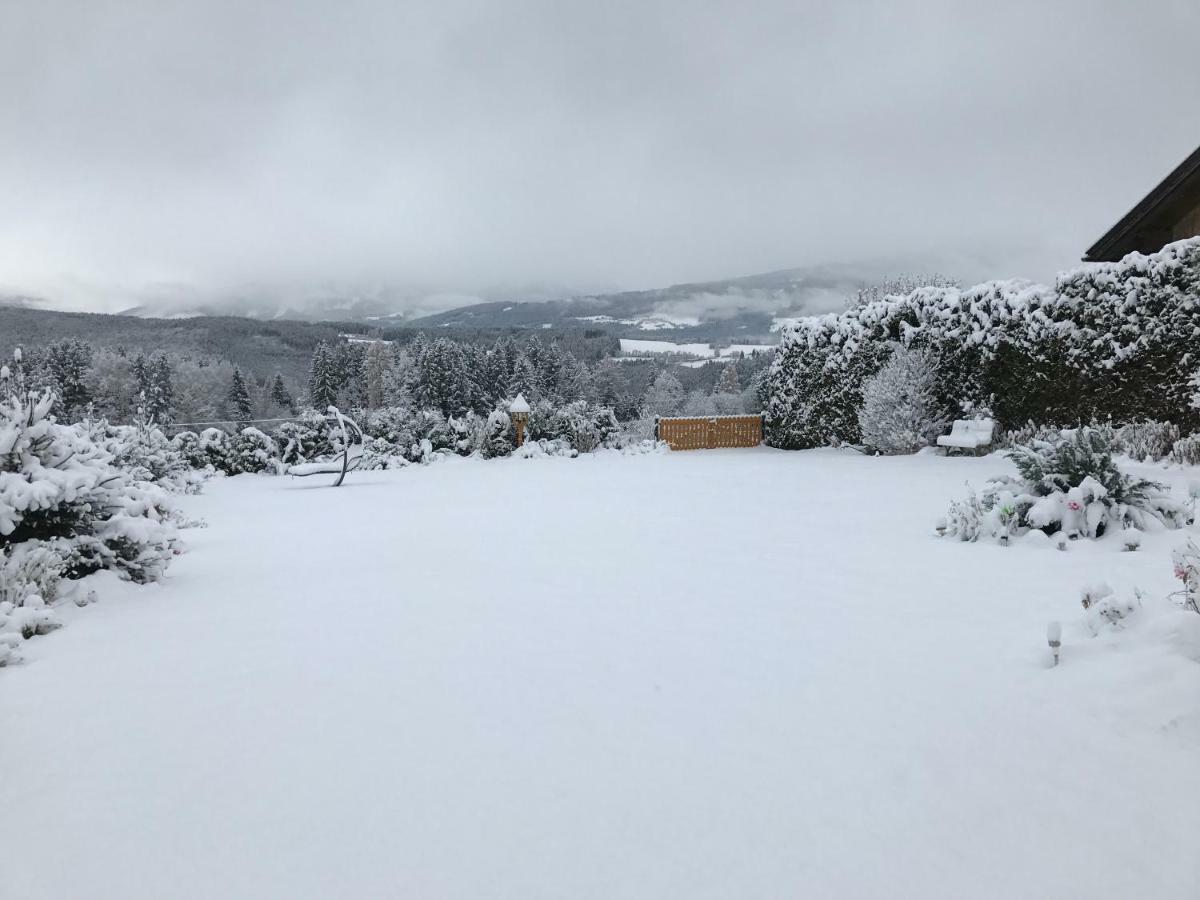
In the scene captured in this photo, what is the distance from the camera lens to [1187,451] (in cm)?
775

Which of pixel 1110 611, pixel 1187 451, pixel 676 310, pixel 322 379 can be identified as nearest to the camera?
pixel 1110 611

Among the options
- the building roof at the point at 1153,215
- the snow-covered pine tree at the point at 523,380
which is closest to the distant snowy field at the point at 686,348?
the snow-covered pine tree at the point at 523,380

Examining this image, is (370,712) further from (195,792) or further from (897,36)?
(897,36)

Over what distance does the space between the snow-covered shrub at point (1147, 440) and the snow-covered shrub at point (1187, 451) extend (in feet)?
0.83

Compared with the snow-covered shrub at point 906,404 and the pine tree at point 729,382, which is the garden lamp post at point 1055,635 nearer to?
the snow-covered shrub at point 906,404

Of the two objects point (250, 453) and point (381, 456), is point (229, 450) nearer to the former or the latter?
point (250, 453)

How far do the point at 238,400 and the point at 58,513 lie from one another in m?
51.6

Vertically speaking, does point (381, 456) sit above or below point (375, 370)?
below

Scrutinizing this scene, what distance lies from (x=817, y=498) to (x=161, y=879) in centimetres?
716

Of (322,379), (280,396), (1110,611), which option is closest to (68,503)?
(1110,611)

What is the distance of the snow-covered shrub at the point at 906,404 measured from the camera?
11930 mm

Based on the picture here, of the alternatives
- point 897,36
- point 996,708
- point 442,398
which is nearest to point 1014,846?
point 996,708

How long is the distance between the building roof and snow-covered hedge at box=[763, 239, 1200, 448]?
1.91 m

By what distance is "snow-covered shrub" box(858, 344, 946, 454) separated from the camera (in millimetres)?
11930
